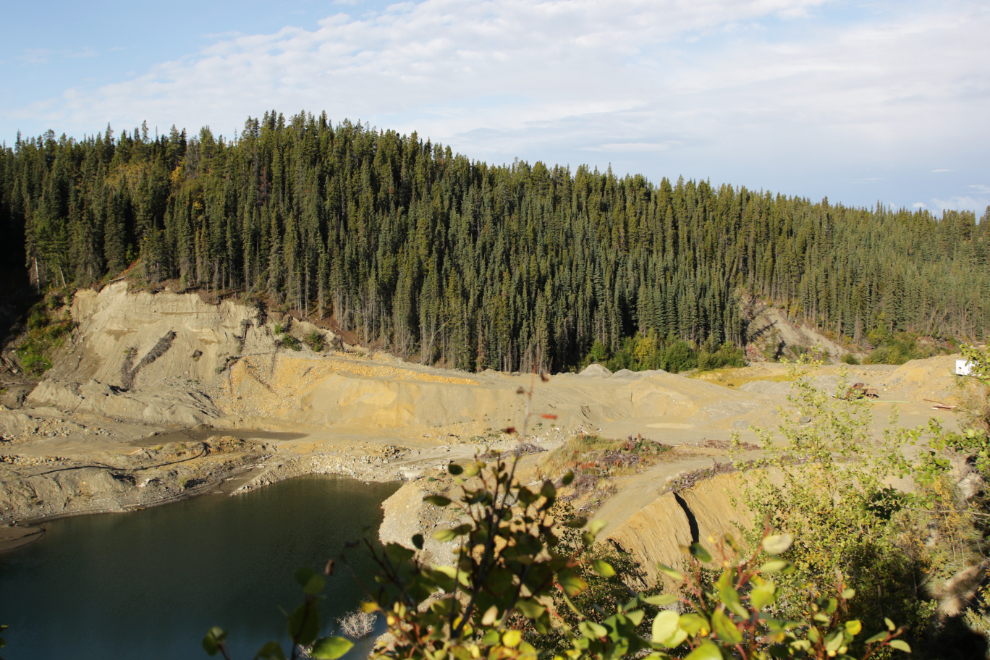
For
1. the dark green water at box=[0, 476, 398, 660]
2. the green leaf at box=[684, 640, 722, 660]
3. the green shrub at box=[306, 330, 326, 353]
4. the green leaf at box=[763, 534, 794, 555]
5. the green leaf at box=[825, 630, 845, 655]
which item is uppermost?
the green leaf at box=[763, 534, 794, 555]

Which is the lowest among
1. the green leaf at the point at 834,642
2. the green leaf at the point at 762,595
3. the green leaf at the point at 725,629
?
the green leaf at the point at 834,642

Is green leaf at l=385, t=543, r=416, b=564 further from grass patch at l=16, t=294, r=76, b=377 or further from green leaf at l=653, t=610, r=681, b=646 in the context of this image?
grass patch at l=16, t=294, r=76, b=377

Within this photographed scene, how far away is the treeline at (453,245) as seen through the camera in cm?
7194

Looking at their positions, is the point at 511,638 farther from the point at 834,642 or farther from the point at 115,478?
the point at 115,478

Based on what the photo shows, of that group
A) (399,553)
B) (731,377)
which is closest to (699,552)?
(399,553)

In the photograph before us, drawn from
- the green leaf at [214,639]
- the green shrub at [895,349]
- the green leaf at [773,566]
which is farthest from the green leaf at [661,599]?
the green shrub at [895,349]

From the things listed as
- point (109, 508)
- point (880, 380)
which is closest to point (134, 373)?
point (109, 508)

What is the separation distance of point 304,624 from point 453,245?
8653 centimetres

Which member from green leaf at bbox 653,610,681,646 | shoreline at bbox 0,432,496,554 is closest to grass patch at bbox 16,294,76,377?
shoreline at bbox 0,432,496,554

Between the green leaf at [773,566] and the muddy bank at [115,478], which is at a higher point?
the green leaf at [773,566]

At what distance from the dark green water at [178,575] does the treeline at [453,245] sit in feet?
102

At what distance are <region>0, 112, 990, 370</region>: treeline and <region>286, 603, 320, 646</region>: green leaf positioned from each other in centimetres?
5458

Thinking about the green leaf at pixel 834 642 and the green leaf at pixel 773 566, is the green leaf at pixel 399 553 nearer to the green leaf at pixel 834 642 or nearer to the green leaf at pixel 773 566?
the green leaf at pixel 773 566

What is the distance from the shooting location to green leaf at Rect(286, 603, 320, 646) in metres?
2.14
